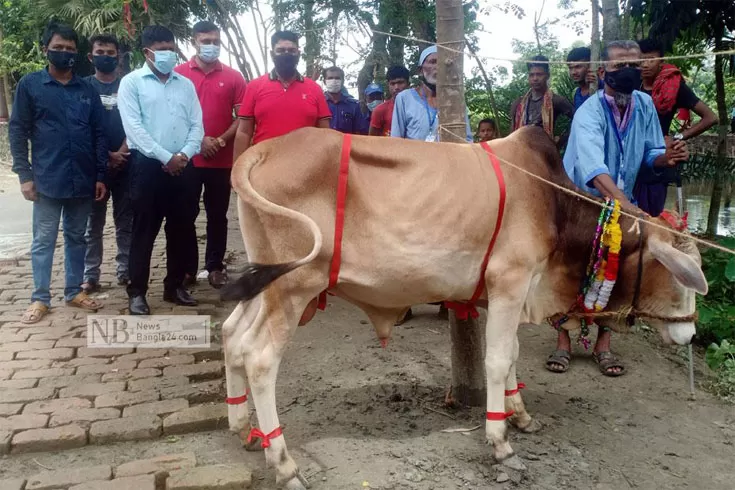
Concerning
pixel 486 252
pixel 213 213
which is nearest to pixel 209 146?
pixel 213 213

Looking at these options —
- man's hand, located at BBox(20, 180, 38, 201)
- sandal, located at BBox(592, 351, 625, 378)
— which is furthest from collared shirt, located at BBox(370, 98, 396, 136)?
man's hand, located at BBox(20, 180, 38, 201)

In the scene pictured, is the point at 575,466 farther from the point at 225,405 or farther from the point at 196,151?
the point at 196,151

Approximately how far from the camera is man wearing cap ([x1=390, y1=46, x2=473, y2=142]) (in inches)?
201

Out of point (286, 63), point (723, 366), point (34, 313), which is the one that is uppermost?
point (286, 63)

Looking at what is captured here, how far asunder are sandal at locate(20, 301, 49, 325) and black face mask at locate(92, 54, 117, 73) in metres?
2.17

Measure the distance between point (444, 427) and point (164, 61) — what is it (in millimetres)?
3564

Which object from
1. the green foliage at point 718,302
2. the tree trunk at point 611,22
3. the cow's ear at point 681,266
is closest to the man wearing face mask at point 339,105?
the tree trunk at point 611,22

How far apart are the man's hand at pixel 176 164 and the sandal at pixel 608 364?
3.47 m

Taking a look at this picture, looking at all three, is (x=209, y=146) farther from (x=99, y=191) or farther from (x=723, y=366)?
(x=723, y=366)

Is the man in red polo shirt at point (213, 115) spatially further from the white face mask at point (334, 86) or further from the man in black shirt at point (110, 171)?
the white face mask at point (334, 86)

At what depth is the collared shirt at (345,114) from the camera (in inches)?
280

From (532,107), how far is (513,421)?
3.30 meters

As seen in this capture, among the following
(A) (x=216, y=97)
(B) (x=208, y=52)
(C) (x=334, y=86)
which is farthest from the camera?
(C) (x=334, y=86)

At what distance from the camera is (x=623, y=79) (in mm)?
4266
